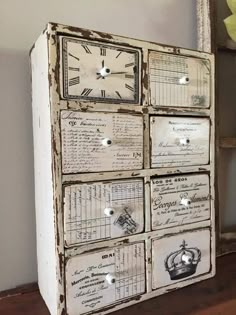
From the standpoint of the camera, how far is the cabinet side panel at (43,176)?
2.38ft

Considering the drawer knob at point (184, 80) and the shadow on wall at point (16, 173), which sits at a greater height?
the drawer knob at point (184, 80)

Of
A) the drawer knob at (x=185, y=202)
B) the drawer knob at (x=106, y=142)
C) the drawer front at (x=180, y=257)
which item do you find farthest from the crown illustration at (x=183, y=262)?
the drawer knob at (x=106, y=142)

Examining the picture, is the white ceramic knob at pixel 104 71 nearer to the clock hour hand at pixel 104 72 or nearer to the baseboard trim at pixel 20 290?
the clock hour hand at pixel 104 72

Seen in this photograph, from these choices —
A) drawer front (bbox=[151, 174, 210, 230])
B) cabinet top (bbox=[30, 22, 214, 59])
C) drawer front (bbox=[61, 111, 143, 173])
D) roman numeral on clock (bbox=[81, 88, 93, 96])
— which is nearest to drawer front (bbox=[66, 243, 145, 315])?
drawer front (bbox=[151, 174, 210, 230])

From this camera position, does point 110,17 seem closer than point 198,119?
No

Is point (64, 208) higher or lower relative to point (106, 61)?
lower

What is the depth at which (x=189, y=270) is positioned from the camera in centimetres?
91

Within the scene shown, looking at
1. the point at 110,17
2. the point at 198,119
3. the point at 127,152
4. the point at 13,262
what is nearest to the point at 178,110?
the point at 198,119

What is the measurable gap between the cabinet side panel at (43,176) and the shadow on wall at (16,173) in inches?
2.4

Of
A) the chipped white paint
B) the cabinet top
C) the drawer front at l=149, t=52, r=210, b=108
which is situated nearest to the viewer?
the cabinet top

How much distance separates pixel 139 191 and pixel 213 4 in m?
0.76

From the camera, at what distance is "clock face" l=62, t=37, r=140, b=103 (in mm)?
709

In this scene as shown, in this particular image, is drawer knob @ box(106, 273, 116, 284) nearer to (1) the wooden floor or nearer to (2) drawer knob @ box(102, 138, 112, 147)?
(1) the wooden floor

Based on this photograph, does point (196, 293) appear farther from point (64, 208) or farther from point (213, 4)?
point (213, 4)
